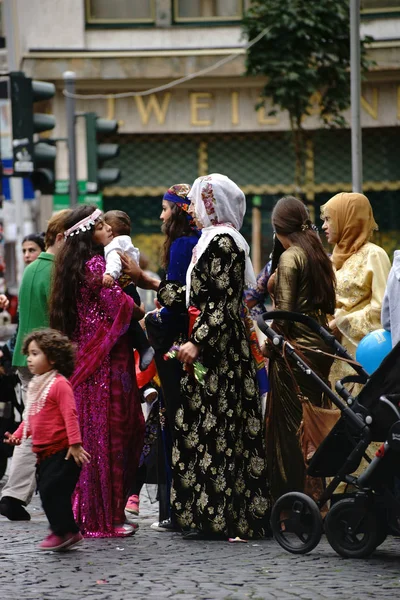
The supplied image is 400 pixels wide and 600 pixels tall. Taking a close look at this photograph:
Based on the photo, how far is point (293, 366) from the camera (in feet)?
25.9

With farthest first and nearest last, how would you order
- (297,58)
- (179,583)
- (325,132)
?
(325,132), (297,58), (179,583)

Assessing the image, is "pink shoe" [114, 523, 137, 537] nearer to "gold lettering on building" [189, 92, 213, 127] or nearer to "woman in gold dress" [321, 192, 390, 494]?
"woman in gold dress" [321, 192, 390, 494]

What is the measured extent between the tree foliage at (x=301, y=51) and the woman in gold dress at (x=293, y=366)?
1036 cm

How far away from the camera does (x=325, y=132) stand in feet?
70.0

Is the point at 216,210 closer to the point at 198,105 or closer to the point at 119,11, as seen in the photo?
the point at 198,105

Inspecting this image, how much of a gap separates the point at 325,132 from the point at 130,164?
10.2 feet

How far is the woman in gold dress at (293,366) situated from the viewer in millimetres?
7855

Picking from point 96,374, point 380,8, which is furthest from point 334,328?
point 380,8

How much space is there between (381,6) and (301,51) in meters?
4.01

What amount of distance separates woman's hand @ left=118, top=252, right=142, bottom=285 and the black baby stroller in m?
1.13

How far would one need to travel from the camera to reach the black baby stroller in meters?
6.71


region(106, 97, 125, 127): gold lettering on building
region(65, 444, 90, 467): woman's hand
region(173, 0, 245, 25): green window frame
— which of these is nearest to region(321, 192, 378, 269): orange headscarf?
region(65, 444, 90, 467): woman's hand

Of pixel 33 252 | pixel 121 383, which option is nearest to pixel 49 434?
pixel 121 383

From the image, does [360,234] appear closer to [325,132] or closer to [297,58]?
[297,58]
